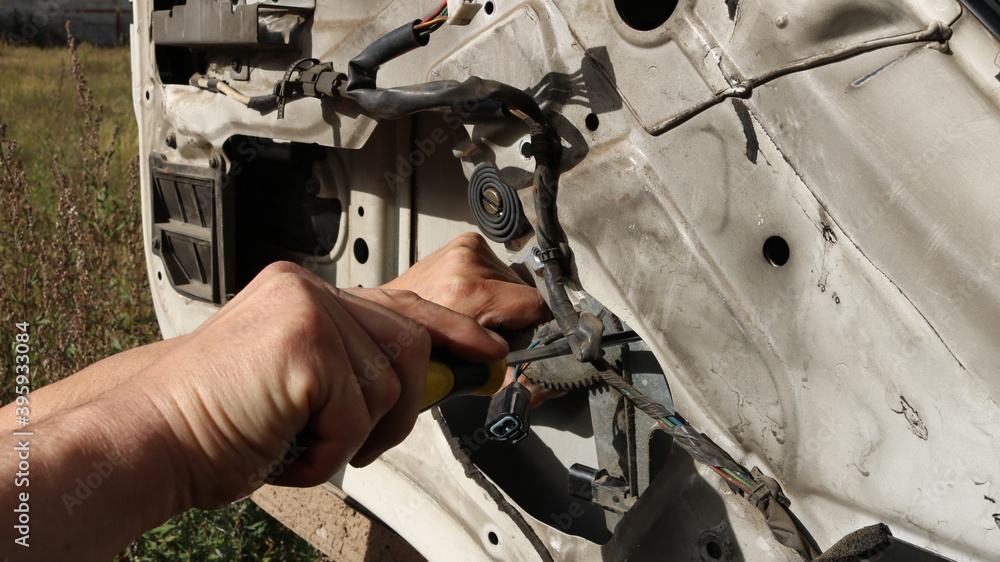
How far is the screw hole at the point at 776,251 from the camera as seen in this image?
1075 millimetres

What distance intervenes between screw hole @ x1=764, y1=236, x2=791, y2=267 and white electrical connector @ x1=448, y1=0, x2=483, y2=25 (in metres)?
0.64

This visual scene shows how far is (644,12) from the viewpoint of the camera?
1.24 m

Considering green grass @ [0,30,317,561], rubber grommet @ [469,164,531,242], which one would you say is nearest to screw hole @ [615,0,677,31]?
rubber grommet @ [469,164,531,242]

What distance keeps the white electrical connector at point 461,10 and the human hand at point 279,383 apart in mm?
600

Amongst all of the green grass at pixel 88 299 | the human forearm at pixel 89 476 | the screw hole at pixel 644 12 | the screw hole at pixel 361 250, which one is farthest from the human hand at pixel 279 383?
the green grass at pixel 88 299

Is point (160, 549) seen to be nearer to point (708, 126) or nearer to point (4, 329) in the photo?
point (4, 329)

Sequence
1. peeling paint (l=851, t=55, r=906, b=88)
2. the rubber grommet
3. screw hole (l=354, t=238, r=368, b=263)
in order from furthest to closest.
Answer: screw hole (l=354, t=238, r=368, b=263) → the rubber grommet → peeling paint (l=851, t=55, r=906, b=88)

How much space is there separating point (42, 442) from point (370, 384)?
337mm

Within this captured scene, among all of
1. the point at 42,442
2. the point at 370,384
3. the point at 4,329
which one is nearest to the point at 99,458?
the point at 42,442

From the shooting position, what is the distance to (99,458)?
29.7 inches

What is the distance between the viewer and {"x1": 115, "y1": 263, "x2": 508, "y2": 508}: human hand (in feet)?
2.68

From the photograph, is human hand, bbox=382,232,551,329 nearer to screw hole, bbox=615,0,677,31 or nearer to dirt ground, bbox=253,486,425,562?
screw hole, bbox=615,0,677,31

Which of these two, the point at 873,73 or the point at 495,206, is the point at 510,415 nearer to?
the point at 495,206

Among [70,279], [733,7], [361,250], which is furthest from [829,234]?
[70,279]
